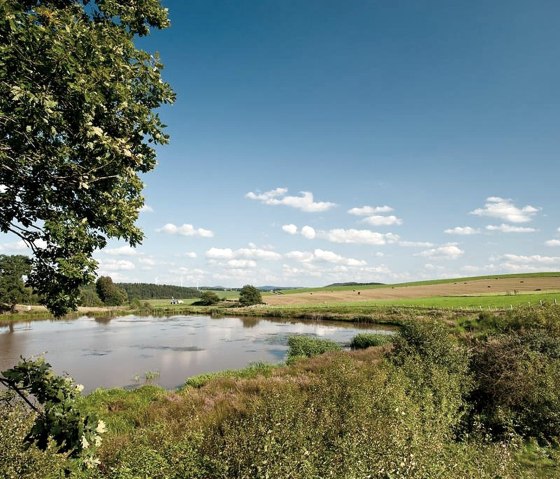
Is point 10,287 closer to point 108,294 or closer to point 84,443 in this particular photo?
point 108,294

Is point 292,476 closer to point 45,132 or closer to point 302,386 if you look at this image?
point 45,132

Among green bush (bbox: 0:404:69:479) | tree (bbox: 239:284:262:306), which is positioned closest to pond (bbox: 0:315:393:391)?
green bush (bbox: 0:404:69:479)

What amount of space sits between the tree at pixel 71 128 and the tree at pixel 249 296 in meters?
101

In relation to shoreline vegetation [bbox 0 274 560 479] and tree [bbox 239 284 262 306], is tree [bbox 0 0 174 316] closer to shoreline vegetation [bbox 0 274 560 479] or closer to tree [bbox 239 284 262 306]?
shoreline vegetation [bbox 0 274 560 479]

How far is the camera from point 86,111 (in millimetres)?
5703

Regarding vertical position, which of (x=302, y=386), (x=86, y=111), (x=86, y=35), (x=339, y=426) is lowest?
(x=302, y=386)

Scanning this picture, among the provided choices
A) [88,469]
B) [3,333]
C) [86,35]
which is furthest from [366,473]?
[3,333]

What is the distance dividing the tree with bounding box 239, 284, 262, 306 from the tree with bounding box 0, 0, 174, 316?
333ft

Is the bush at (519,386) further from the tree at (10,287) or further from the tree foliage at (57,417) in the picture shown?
the tree at (10,287)

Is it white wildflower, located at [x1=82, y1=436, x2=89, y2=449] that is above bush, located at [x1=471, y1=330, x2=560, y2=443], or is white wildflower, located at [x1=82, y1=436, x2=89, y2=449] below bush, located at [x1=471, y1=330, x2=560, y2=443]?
above

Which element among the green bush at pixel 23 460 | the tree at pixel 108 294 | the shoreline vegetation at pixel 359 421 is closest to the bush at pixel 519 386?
the shoreline vegetation at pixel 359 421

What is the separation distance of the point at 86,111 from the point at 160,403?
15028 mm

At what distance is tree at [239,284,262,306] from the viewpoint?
106900 mm

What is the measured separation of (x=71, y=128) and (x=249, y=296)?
104m
